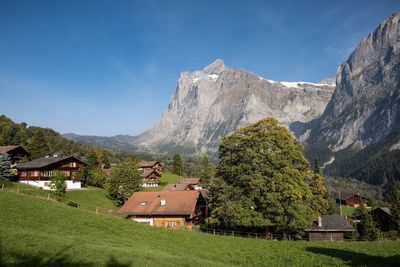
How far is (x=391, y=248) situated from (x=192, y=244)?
58.2 feet

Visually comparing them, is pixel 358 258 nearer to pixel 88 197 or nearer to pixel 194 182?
pixel 88 197

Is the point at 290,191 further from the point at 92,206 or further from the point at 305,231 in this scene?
the point at 92,206

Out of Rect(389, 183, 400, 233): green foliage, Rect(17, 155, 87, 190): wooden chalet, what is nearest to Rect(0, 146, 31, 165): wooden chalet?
Rect(17, 155, 87, 190): wooden chalet

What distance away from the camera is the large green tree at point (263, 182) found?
41500 millimetres

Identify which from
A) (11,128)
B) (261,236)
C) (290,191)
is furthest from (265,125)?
(11,128)

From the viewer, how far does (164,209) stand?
181 feet

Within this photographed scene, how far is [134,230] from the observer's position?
36.0 metres

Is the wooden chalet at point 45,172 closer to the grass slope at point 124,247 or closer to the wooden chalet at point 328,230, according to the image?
the grass slope at point 124,247

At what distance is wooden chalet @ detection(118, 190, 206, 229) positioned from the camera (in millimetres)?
54000

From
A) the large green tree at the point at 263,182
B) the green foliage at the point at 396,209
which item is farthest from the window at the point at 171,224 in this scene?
the green foliage at the point at 396,209

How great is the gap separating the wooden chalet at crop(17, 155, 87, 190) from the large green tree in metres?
40.4

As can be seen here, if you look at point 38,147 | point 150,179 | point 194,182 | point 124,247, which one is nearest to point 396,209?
point 124,247

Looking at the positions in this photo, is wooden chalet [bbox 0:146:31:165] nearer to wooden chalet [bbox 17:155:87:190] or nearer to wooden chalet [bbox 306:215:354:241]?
wooden chalet [bbox 17:155:87:190]

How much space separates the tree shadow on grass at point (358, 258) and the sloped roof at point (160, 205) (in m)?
26.4
